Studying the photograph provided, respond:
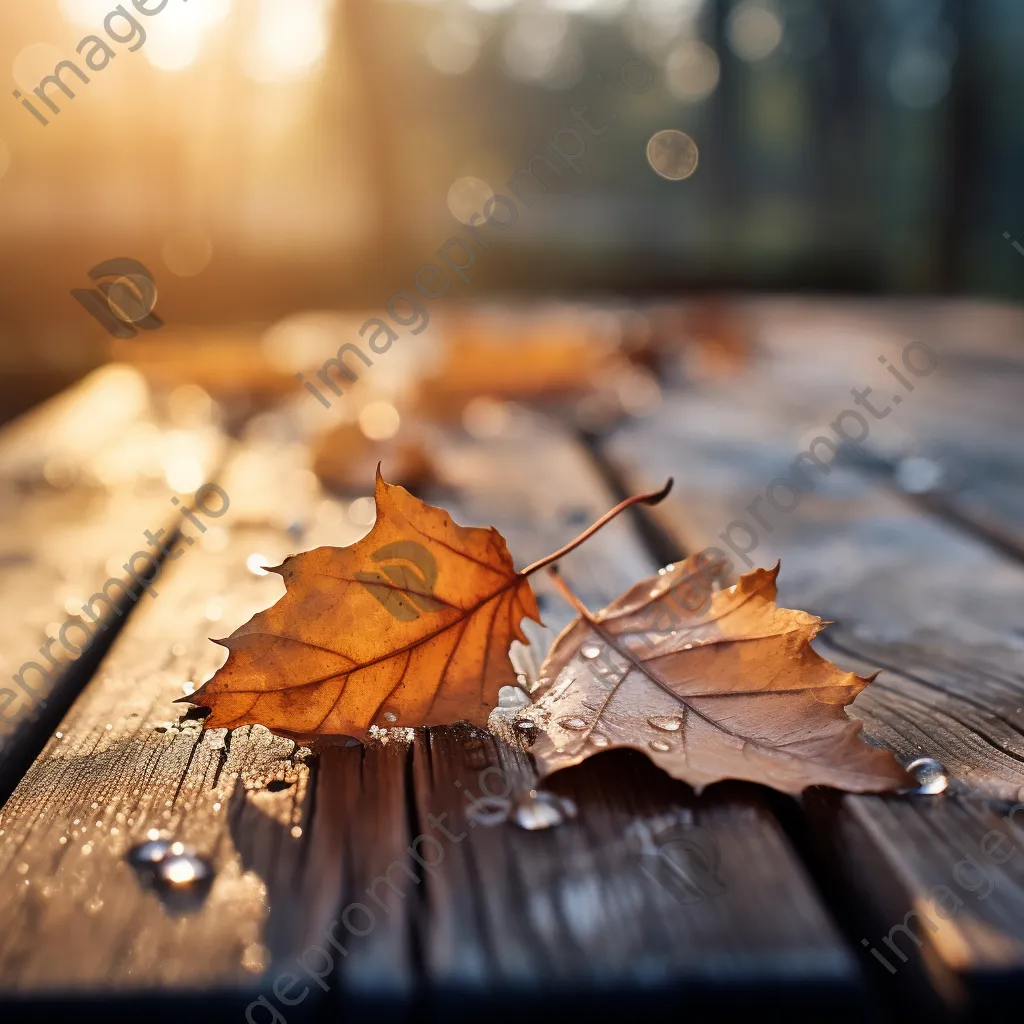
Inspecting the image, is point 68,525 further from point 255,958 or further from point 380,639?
point 255,958

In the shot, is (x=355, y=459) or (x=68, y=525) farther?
(x=355, y=459)

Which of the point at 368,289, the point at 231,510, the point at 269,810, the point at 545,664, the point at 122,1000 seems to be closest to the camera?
the point at 122,1000

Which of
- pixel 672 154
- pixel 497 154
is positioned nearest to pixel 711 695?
pixel 672 154

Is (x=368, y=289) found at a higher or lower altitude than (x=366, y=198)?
lower

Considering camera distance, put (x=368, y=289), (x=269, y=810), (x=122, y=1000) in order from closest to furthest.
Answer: (x=122, y=1000), (x=269, y=810), (x=368, y=289)

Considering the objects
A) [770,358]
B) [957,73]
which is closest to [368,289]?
[957,73]

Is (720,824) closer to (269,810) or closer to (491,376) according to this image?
(269,810)
